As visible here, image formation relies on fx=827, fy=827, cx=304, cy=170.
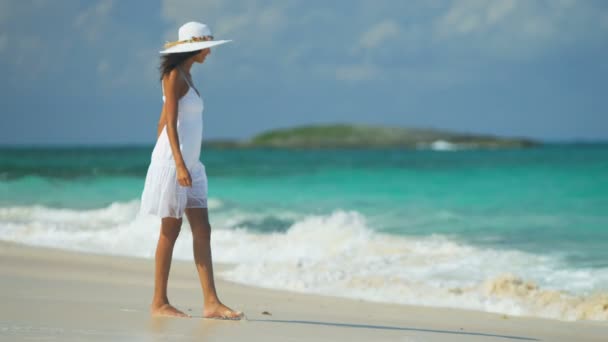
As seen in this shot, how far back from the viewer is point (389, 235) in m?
12.8

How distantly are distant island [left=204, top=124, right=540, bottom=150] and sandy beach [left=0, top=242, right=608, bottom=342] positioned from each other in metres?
106

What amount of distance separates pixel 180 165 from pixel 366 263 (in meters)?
5.01

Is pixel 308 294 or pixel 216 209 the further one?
pixel 216 209

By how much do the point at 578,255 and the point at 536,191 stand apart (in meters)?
12.1

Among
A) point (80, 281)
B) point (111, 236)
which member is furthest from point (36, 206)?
point (80, 281)

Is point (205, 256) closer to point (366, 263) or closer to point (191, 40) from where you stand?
point (191, 40)

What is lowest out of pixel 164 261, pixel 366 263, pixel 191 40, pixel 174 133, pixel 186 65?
pixel 164 261

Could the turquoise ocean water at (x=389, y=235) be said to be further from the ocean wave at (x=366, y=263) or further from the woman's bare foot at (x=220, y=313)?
the woman's bare foot at (x=220, y=313)

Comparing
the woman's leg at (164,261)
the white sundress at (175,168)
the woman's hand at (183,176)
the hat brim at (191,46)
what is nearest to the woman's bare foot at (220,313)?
the woman's leg at (164,261)

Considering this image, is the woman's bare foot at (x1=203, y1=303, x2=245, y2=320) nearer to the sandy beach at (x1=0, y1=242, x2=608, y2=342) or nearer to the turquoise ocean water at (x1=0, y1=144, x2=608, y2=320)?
the sandy beach at (x1=0, y1=242, x2=608, y2=342)

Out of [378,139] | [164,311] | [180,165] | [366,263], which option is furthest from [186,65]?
[378,139]

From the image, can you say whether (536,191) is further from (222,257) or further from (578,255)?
(222,257)

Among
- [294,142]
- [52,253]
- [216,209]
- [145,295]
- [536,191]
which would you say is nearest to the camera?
[145,295]

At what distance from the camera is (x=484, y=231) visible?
1340 centimetres
